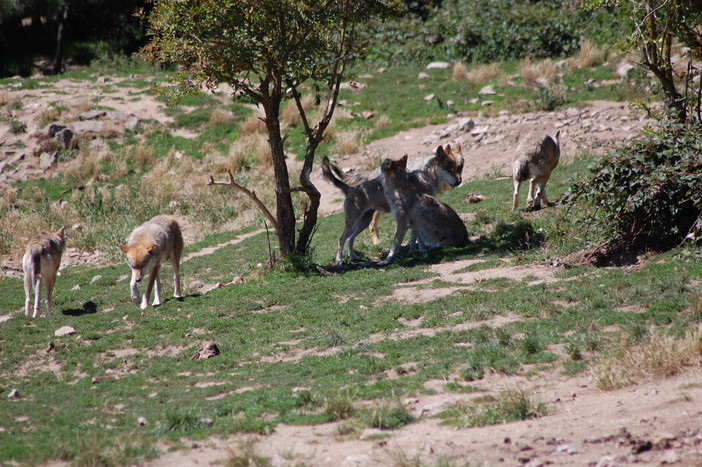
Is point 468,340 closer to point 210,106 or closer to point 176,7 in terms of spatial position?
point 176,7

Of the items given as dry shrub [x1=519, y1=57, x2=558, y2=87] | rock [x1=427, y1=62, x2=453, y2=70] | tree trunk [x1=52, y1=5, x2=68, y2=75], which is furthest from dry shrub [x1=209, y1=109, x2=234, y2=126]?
tree trunk [x1=52, y1=5, x2=68, y2=75]

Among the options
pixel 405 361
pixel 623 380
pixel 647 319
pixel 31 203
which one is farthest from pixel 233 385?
pixel 31 203

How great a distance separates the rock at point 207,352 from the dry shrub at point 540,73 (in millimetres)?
21264

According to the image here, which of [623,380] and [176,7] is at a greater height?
[176,7]

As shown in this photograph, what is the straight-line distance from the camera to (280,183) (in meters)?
15.9

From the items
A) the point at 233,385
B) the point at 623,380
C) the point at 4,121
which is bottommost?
the point at 233,385

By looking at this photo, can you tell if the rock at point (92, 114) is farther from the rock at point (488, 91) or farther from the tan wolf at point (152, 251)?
the tan wolf at point (152, 251)

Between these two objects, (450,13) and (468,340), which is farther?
(450,13)

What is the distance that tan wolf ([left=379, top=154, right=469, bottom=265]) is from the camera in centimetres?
1591

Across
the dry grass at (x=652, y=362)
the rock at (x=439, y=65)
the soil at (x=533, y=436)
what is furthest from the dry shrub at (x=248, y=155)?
the dry grass at (x=652, y=362)

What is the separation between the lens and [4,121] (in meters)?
30.5

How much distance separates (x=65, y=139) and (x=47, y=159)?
1.17 m

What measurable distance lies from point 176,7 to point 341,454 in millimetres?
10241

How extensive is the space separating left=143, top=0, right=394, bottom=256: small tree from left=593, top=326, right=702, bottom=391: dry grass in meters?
8.85
